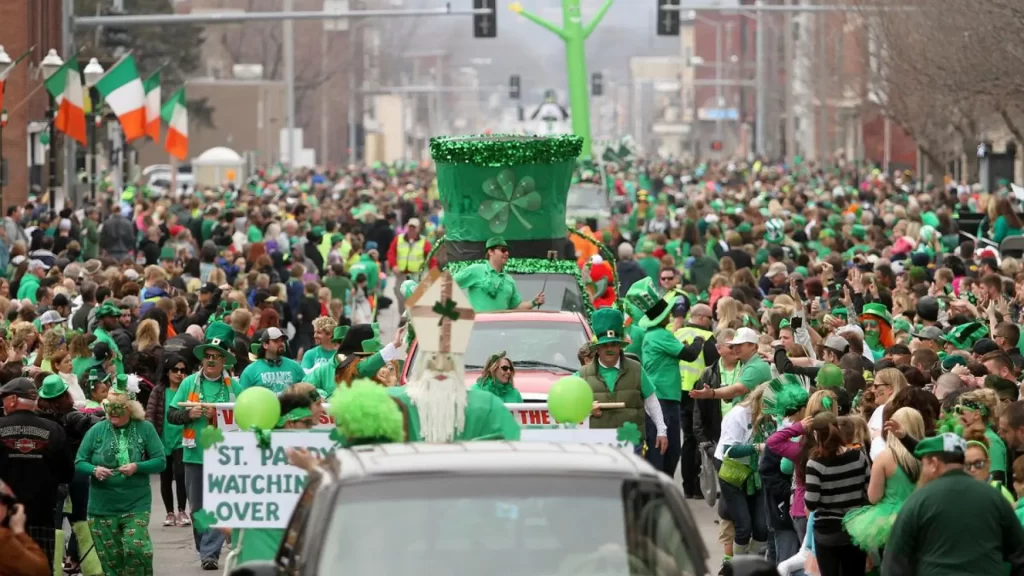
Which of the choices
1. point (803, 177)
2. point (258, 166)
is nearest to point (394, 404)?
point (803, 177)

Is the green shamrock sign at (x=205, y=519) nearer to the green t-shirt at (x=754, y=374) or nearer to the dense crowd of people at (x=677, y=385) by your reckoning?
the dense crowd of people at (x=677, y=385)

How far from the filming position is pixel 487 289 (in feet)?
54.7

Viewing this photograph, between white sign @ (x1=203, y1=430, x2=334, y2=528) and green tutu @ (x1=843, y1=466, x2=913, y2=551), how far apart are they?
103 inches

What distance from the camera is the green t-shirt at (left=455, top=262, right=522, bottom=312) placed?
16.7 metres

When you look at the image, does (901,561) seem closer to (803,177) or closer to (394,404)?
(394,404)

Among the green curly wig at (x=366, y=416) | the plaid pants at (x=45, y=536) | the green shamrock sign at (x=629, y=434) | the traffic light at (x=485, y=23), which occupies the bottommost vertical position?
the plaid pants at (x=45, y=536)

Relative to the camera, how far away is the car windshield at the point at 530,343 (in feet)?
49.8

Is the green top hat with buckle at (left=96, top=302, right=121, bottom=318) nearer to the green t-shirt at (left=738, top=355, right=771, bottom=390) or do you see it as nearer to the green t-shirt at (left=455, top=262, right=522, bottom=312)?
the green t-shirt at (left=455, top=262, right=522, bottom=312)


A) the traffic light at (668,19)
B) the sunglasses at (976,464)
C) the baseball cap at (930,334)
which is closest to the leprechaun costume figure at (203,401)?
the baseball cap at (930,334)

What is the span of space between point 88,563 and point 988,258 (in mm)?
12955

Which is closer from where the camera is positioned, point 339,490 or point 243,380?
point 339,490

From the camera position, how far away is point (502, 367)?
12742mm

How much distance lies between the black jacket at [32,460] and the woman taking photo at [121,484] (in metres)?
0.40

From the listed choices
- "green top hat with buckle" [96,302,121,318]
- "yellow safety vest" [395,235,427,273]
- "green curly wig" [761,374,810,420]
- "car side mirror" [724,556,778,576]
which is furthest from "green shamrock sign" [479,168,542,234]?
"car side mirror" [724,556,778,576]
